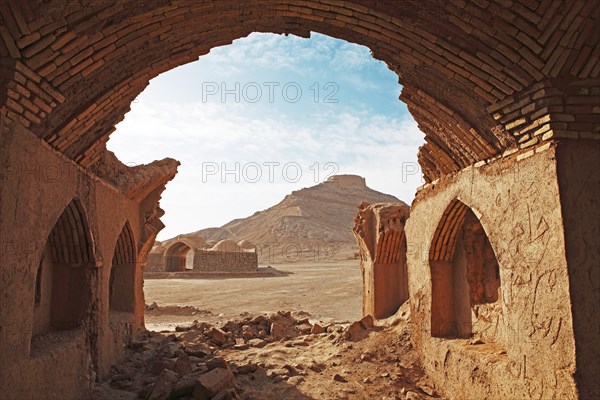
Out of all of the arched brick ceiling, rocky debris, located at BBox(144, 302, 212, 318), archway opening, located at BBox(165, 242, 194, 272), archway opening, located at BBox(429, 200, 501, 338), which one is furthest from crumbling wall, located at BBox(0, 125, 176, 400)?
archway opening, located at BBox(165, 242, 194, 272)

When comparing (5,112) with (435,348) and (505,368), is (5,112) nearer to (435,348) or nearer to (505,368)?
(505,368)

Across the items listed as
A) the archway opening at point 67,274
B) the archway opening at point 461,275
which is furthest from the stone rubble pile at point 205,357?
the archway opening at point 461,275

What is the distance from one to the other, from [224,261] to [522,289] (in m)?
28.0

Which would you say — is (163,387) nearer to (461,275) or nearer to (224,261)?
(461,275)

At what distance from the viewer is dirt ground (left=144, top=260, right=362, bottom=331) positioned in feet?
49.5

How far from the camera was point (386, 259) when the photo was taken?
11.3 m

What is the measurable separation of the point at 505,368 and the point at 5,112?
592 centimetres

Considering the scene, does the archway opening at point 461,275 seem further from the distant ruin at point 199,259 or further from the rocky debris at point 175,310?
the distant ruin at point 199,259

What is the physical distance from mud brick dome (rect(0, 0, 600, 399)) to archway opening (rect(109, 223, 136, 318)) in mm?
2952

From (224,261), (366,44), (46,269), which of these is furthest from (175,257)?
(366,44)

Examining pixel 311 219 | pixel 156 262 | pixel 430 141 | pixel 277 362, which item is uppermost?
pixel 311 219

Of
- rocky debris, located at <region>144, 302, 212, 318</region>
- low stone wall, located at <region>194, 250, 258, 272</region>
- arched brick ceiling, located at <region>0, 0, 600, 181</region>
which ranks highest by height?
arched brick ceiling, located at <region>0, 0, 600, 181</region>

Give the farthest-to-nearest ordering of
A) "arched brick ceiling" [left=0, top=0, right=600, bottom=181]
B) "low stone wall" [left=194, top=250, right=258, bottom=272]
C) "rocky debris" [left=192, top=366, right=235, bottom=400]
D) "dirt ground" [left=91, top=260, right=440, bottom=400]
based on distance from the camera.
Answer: "low stone wall" [left=194, top=250, right=258, bottom=272], "dirt ground" [left=91, top=260, right=440, bottom=400], "rocky debris" [left=192, top=366, right=235, bottom=400], "arched brick ceiling" [left=0, top=0, right=600, bottom=181]

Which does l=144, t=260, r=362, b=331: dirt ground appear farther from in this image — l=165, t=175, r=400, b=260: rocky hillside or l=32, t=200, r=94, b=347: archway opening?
l=165, t=175, r=400, b=260: rocky hillside
